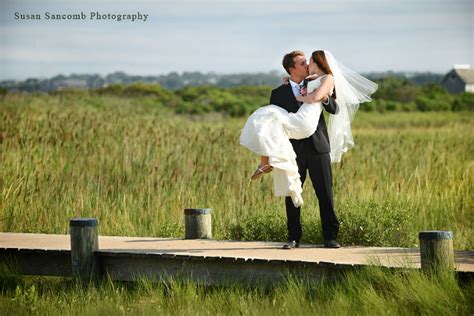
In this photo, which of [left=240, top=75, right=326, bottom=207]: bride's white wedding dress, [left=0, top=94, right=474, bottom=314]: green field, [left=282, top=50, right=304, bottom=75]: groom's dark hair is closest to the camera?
[left=0, top=94, right=474, bottom=314]: green field

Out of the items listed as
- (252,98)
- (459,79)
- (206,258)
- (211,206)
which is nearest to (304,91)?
(206,258)

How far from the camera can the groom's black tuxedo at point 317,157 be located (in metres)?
8.27

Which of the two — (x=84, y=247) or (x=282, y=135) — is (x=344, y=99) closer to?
(x=282, y=135)

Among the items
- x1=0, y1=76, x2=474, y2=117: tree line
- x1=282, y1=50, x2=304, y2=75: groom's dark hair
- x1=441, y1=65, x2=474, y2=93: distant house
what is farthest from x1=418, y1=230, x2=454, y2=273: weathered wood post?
x1=441, y1=65, x2=474, y2=93: distant house

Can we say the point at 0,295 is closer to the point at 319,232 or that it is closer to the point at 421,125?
the point at 319,232

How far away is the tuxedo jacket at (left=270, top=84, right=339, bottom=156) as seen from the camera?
27.1 feet

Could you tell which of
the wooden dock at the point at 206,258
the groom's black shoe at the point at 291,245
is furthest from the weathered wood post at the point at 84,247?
the groom's black shoe at the point at 291,245

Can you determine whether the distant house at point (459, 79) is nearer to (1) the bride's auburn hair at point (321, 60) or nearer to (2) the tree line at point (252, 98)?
(2) the tree line at point (252, 98)

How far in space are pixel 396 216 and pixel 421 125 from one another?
25.2 m

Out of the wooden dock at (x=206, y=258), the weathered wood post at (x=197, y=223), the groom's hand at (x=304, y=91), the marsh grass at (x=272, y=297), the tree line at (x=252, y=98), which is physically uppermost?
the tree line at (x=252, y=98)

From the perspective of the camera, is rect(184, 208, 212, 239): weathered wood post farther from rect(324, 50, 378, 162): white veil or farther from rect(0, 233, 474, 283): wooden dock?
rect(324, 50, 378, 162): white veil

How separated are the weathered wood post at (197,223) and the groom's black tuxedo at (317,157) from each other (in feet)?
4.05

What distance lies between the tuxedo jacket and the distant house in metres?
50.0

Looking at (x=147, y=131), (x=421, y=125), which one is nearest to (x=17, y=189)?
(x=147, y=131)
